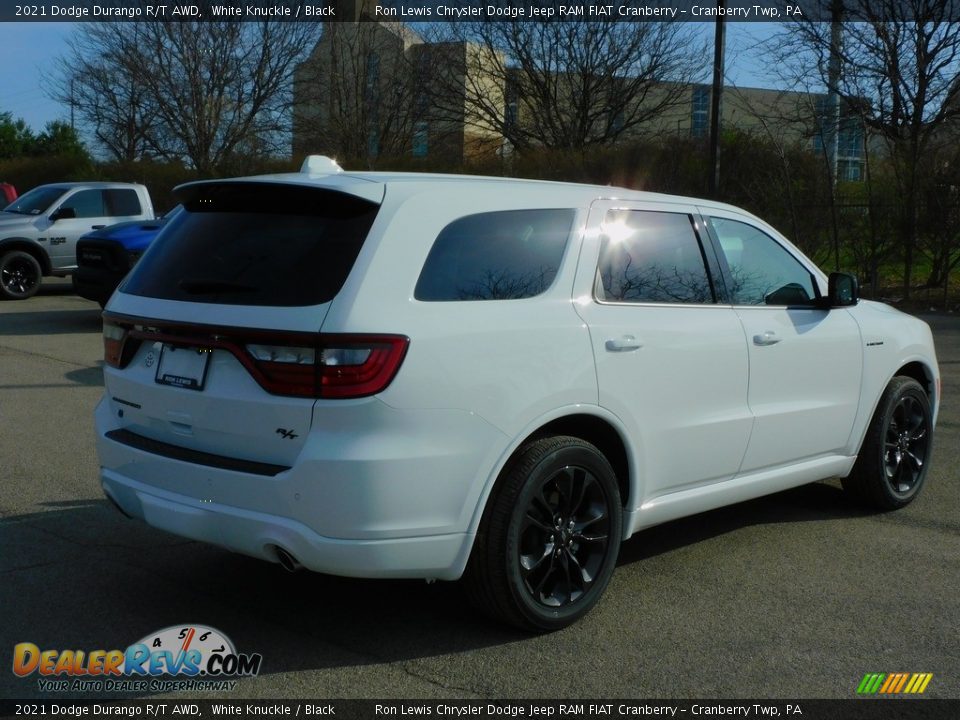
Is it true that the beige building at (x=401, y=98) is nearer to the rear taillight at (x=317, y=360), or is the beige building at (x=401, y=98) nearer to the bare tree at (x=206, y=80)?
the bare tree at (x=206, y=80)

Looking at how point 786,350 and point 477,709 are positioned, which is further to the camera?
point 786,350

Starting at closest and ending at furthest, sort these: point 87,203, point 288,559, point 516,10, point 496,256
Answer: point 288,559 → point 496,256 → point 87,203 → point 516,10

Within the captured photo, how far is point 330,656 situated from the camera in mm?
4258

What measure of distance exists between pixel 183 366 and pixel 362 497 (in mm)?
937

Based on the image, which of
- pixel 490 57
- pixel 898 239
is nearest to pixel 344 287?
pixel 898 239

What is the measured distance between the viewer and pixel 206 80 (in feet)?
129

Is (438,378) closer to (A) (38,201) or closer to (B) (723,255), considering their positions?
(B) (723,255)

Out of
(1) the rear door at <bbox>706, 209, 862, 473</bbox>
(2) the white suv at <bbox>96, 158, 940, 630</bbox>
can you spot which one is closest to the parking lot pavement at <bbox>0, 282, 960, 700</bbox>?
(2) the white suv at <bbox>96, 158, 940, 630</bbox>

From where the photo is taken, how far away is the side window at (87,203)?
19047mm

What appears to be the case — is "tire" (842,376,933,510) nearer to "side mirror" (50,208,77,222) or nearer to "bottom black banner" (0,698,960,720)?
"bottom black banner" (0,698,960,720)

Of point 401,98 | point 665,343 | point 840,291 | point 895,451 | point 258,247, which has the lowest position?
point 895,451

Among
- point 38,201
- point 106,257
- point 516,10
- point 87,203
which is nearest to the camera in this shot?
point 106,257

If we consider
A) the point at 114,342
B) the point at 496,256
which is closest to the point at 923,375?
the point at 496,256

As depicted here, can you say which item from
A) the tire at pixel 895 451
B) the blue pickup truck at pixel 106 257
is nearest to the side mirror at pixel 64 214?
the blue pickup truck at pixel 106 257
